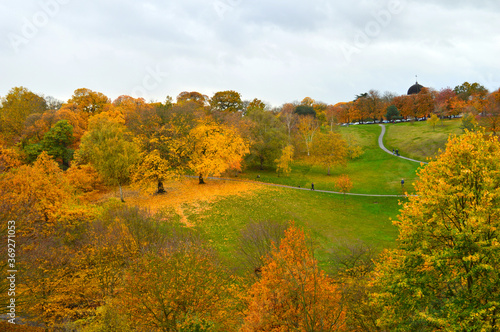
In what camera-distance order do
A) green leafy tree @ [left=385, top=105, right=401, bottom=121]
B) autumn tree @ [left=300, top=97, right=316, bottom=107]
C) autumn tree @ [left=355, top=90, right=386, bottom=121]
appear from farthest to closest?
1. autumn tree @ [left=300, top=97, right=316, bottom=107]
2. autumn tree @ [left=355, top=90, right=386, bottom=121]
3. green leafy tree @ [left=385, top=105, right=401, bottom=121]

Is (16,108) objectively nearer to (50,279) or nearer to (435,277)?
(50,279)

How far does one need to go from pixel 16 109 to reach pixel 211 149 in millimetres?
42715

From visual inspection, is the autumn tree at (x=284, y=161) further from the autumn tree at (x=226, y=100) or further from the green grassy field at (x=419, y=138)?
the autumn tree at (x=226, y=100)

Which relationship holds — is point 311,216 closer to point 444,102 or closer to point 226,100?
point 226,100

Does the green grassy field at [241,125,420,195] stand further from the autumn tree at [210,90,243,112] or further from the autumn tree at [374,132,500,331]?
the autumn tree at [210,90,243,112]

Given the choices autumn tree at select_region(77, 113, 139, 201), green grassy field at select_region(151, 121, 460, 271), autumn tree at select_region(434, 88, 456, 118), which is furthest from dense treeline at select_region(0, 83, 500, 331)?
autumn tree at select_region(434, 88, 456, 118)

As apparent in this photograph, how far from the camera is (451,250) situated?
10.8m

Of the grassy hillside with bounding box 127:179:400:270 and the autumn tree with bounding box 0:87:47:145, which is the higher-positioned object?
the autumn tree with bounding box 0:87:47:145

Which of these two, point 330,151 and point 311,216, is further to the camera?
point 330,151

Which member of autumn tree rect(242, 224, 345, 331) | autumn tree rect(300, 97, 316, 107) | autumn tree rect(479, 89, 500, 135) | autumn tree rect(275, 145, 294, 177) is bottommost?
autumn tree rect(242, 224, 345, 331)

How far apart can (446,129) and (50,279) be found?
300ft

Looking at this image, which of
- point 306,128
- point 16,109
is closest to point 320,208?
point 306,128

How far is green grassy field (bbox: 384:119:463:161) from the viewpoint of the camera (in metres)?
63.8

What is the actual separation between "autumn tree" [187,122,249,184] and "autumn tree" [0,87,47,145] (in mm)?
33539
